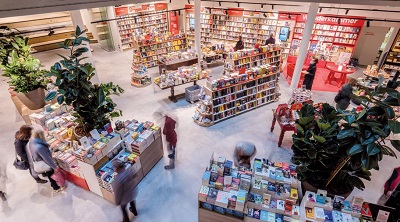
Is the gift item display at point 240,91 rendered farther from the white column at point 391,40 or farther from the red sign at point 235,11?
the white column at point 391,40

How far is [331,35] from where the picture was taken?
37.2 ft

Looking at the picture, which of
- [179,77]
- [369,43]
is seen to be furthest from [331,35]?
[179,77]

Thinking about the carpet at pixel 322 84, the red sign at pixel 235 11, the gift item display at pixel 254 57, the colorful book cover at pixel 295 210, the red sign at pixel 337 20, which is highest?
the red sign at pixel 235 11

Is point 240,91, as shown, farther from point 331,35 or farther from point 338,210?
point 331,35

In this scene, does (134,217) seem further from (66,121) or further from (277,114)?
(277,114)

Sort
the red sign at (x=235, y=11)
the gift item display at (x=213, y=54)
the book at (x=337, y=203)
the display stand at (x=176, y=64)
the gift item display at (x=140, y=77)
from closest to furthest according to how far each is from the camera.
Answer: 1. the book at (x=337, y=203)
2. the gift item display at (x=140, y=77)
3. the display stand at (x=176, y=64)
4. the gift item display at (x=213, y=54)
5. the red sign at (x=235, y=11)

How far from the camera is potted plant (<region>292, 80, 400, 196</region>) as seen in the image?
304cm

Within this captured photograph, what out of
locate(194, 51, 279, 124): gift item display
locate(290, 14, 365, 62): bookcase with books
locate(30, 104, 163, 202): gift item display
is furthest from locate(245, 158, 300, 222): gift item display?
locate(290, 14, 365, 62): bookcase with books

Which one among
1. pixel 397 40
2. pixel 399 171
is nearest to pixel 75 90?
pixel 399 171

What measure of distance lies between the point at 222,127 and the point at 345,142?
388 cm

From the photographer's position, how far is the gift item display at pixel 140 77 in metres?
9.32

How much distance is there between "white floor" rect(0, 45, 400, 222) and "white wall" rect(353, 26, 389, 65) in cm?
464

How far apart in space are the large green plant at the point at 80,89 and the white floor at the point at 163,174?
165cm

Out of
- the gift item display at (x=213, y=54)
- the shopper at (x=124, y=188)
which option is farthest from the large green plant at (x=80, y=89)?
the gift item display at (x=213, y=54)
